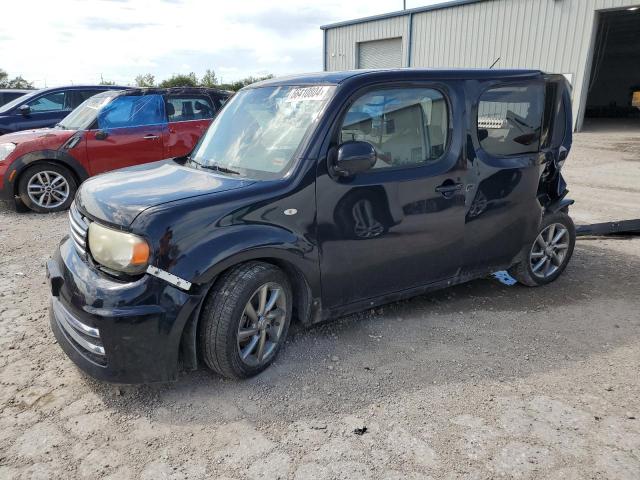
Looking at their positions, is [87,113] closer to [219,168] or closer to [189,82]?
[219,168]

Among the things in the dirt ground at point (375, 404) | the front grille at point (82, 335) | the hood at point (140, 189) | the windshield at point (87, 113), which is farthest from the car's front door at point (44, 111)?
the front grille at point (82, 335)

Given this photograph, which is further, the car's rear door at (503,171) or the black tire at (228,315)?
the car's rear door at (503,171)

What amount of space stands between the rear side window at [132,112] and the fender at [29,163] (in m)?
0.68

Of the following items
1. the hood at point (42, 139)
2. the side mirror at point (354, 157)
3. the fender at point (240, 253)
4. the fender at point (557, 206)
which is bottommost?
the fender at point (557, 206)

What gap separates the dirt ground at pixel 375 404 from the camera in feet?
7.76

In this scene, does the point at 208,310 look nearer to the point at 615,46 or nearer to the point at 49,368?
the point at 49,368

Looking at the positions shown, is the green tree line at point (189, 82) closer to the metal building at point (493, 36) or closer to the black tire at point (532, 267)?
the metal building at point (493, 36)

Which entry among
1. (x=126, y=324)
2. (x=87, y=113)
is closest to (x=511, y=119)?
(x=126, y=324)

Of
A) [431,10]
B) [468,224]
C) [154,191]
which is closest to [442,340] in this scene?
[468,224]

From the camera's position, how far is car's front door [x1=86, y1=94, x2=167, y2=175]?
738 cm

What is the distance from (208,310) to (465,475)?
154 cm

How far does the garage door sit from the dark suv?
1652 cm

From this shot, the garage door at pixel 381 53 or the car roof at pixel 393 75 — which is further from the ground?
the garage door at pixel 381 53

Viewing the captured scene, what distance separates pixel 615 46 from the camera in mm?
31031
